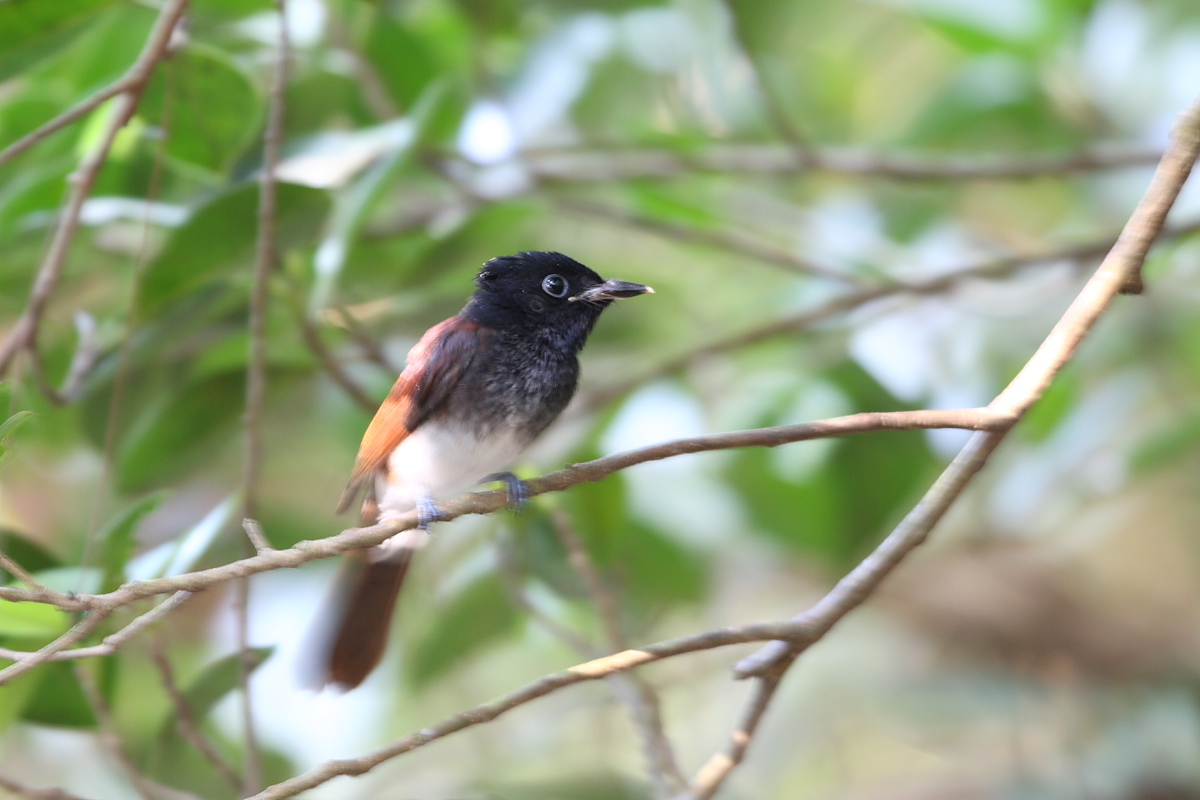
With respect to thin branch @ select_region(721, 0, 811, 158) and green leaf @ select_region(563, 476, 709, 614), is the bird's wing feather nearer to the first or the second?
green leaf @ select_region(563, 476, 709, 614)

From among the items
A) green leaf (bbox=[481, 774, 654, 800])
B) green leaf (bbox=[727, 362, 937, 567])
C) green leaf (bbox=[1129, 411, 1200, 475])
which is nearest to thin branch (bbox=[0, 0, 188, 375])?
green leaf (bbox=[481, 774, 654, 800])

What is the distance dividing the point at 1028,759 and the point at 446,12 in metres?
2.17

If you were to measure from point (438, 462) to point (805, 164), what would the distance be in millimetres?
1218

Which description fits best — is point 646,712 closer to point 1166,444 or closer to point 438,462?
point 438,462

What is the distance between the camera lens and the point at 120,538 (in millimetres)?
1408

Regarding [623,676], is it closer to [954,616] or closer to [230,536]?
[230,536]

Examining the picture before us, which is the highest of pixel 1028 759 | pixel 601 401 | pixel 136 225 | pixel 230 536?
pixel 136 225

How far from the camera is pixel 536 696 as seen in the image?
105 cm

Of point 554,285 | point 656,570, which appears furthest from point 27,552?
point 656,570

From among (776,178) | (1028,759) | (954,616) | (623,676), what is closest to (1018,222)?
(776,178)

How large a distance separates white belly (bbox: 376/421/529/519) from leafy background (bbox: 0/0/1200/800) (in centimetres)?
21

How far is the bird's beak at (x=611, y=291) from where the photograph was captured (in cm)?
134

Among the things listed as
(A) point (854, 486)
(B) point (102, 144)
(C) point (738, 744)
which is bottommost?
(A) point (854, 486)

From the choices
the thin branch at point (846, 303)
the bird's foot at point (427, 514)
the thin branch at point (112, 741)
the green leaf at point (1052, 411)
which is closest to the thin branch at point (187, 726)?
the thin branch at point (112, 741)
